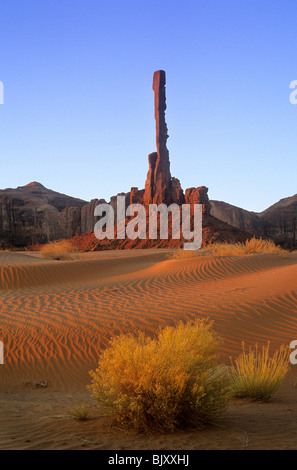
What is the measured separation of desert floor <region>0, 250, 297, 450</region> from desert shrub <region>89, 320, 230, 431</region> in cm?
15

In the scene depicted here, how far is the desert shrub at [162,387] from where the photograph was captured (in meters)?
3.74

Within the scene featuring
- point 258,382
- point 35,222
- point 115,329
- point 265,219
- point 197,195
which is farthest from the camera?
point 265,219

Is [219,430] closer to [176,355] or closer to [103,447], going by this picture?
[176,355]

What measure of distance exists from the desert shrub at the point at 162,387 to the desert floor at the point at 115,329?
0.48 feet

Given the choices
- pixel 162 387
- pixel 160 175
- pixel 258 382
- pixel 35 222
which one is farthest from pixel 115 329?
pixel 35 222

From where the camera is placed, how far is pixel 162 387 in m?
3.75

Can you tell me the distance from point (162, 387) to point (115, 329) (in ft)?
17.7

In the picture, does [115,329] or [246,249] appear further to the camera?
[246,249]

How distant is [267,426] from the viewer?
3.93m

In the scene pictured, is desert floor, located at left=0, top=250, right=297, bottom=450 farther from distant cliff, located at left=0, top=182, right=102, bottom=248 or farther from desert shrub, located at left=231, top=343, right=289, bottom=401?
distant cliff, located at left=0, top=182, right=102, bottom=248

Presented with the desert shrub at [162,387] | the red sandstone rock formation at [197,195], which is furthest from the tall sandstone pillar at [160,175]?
the desert shrub at [162,387]

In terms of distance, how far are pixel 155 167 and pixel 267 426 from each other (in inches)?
2043

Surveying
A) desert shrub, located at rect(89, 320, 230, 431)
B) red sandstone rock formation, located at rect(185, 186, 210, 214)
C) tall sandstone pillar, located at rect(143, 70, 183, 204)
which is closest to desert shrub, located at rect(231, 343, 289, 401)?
desert shrub, located at rect(89, 320, 230, 431)

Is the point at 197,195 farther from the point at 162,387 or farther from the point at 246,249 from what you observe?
the point at 162,387
